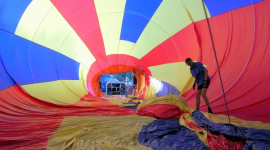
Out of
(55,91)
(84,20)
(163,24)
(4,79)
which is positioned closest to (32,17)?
(84,20)

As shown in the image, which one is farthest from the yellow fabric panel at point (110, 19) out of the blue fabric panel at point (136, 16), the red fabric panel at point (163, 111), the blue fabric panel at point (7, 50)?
the red fabric panel at point (163, 111)

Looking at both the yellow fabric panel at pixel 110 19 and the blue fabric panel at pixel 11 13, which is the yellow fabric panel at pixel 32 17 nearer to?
the blue fabric panel at pixel 11 13

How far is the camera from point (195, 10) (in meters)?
3.26

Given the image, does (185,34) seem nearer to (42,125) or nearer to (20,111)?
(42,125)

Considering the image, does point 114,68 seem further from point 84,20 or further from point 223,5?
point 223,5

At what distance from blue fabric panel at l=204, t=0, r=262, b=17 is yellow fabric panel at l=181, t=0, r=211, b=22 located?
8 centimetres

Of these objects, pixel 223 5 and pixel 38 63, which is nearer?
pixel 223 5

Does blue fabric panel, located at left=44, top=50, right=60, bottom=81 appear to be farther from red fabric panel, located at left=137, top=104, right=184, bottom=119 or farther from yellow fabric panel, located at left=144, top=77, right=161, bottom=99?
yellow fabric panel, located at left=144, top=77, right=161, bottom=99

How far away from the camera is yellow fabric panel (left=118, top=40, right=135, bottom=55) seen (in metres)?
5.63

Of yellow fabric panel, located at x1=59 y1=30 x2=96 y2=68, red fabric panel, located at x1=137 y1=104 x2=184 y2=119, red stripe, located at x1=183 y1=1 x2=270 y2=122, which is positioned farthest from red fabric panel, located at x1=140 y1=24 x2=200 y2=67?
yellow fabric panel, located at x1=59 y1=30 x2=96 y2=68

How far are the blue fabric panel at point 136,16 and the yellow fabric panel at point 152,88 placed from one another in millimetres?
1593

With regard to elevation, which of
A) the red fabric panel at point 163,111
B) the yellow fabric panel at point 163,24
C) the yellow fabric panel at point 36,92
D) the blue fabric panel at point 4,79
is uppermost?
the yellow fabric panel at point 163,24

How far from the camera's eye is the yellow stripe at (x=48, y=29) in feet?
11.1

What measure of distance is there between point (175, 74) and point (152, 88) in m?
1.82
